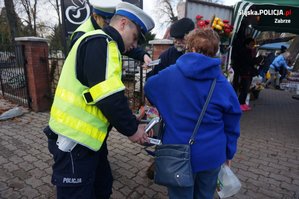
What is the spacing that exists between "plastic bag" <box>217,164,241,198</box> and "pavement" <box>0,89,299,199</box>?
97cm

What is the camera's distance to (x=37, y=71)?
5.72m

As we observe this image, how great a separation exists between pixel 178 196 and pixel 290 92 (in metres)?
12.2

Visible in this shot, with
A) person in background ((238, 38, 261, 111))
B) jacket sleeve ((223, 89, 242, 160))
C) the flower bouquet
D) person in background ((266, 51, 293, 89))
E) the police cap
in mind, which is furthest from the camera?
person in background ((266, 51, 293, 89))

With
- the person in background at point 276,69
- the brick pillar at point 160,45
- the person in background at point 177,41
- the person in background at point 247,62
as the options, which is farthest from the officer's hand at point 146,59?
the person in background at point 276,69

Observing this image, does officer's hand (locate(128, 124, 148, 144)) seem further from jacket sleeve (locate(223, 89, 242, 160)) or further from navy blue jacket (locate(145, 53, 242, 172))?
jacket sleeve (locate(223, 89, 242, 160))

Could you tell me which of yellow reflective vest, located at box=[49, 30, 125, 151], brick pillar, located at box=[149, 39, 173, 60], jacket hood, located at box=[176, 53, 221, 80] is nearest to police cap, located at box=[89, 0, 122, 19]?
yellow reflective vest, located at box=[49, 30, 125, 151]

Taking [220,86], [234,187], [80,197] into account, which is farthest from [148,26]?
[234,187]

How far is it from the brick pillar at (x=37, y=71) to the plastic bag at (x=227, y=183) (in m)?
5.22

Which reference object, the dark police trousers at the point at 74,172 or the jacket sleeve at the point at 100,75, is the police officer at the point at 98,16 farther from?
the dark police trousers at the point at 74,172

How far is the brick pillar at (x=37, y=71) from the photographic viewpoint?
5.54 meters

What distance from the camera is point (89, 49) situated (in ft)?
4.74

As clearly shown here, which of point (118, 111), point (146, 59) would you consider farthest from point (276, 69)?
point (118, 111)

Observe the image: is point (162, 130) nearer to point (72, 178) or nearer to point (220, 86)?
point (220, 86)

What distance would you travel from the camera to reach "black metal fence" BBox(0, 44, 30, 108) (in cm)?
617
